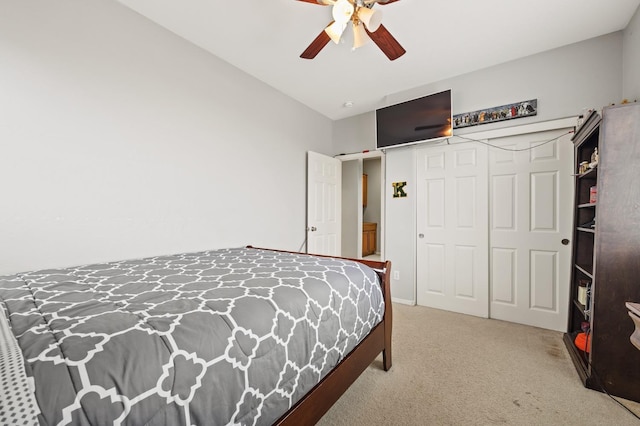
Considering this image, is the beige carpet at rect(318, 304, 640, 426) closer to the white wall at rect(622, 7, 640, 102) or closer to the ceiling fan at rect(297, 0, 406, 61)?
the white wall at rect(622, 7, 640, 102)

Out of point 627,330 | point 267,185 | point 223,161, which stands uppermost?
point 223,161

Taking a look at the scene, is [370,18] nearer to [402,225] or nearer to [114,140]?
[114,140]

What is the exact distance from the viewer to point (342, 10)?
5.33 ft

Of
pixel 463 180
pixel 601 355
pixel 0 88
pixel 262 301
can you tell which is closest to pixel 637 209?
pixel 601 355

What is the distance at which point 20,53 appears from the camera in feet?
5.31

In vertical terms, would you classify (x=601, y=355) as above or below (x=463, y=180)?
below

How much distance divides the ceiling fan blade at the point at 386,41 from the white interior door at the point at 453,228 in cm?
146

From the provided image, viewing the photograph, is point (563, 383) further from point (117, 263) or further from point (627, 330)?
point (117, 263)

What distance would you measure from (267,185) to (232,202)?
53 centimetres

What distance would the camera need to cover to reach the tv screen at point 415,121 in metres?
2.98

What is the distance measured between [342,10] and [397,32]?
920mm

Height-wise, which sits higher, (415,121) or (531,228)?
(415,121)

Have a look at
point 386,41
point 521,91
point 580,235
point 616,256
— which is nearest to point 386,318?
point 616,256

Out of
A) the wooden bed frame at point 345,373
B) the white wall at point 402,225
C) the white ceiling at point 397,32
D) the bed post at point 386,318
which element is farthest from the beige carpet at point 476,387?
the white ceiling at point 397,32
